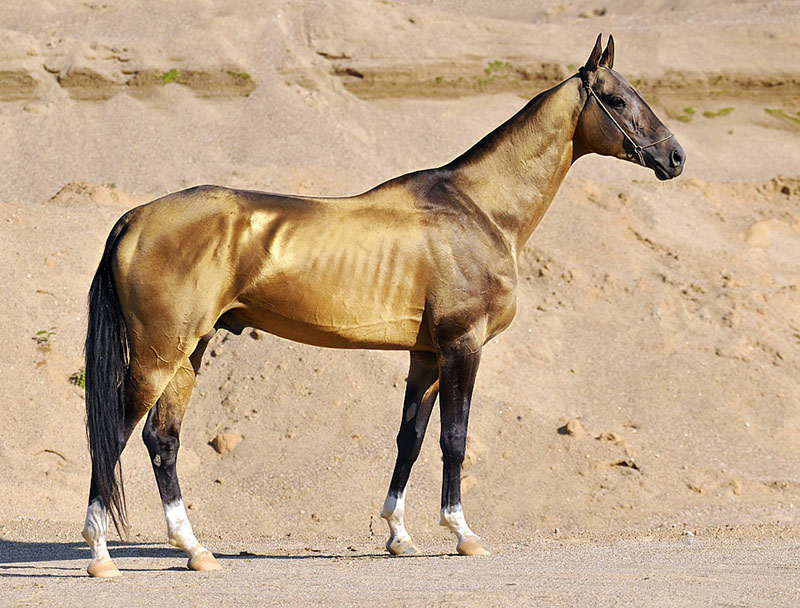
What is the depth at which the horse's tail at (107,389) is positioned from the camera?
7.23 m

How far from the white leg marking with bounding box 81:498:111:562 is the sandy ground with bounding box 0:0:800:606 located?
0.26 m

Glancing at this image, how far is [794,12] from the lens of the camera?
2330cm

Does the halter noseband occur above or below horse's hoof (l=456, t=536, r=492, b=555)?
above

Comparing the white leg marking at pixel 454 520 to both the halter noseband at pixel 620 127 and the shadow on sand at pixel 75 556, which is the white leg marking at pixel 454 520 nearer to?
the shadow on sand at pixel 75 556

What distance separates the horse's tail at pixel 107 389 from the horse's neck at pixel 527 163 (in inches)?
95.3

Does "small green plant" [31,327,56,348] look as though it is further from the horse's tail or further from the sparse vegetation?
the sparse vegetation

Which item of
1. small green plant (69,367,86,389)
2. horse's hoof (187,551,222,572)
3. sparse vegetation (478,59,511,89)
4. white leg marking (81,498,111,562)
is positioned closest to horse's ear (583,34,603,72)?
horse's hoof (187,551,222,572)

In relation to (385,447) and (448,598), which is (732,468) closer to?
(385,447)

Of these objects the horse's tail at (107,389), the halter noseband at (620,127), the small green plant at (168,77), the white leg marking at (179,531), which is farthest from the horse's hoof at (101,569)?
the small green plant at (168,77)

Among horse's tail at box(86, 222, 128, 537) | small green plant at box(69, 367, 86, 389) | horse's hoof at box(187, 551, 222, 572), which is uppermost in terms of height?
horse's tail at box(86, 222, 128, 537)

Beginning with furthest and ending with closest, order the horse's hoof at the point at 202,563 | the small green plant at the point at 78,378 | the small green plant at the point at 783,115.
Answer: the small green plant at the point at 783,115 < the small green plant at the point at 78,378 < the horse's hoof at the point at 202,563

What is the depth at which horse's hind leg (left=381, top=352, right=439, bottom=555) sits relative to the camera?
26.8 feet

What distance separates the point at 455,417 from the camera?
25.4 feet

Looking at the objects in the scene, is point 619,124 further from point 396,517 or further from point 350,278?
point 396,517
